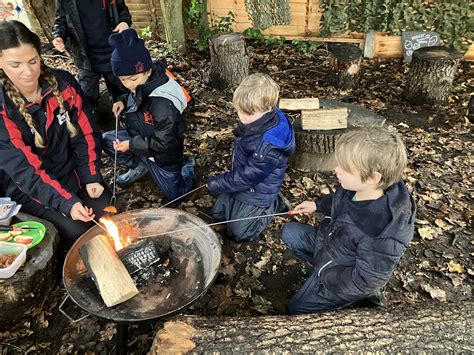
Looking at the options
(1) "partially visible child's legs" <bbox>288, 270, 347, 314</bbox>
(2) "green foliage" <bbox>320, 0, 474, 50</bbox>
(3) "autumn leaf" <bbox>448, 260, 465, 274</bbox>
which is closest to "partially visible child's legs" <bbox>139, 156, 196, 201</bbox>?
(1) "partially visible child's legs" <bbox>288, 270, 347, 314</bbox>

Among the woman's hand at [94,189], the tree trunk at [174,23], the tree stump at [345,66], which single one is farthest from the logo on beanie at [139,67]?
the tree trunk at [174,23]

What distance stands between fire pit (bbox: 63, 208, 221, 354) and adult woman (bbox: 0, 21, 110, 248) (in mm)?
460

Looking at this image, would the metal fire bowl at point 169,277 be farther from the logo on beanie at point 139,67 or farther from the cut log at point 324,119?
the cut log at point 324,119

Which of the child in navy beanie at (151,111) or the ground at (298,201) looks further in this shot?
the child in navy beanie at (151,111)

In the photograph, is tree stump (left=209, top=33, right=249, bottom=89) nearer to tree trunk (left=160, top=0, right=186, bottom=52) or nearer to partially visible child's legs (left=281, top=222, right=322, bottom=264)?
tree trunk (left=160, top=0, right=186, bottom=52)

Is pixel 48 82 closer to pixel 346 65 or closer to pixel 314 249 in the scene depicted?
pixel 314 249

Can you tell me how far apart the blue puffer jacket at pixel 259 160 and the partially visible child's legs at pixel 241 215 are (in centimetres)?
9

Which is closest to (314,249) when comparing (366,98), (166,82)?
(166,82)

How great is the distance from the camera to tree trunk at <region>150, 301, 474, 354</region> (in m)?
2.38

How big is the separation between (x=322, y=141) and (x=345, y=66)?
2647 mm

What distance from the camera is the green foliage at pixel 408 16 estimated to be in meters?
7.02

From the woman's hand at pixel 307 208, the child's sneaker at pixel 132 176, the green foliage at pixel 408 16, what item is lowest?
the child's sneaker at pixel 132 176

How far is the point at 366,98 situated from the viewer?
667 centimetres

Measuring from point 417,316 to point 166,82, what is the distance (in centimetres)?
305
